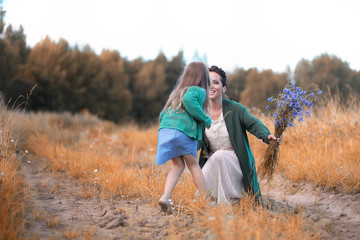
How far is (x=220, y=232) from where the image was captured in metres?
2.10

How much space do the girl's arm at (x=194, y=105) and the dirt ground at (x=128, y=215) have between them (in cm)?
90

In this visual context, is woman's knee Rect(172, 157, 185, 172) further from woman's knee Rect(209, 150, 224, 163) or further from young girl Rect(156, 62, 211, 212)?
woman's knee Rect(209, 150, 224, 163)

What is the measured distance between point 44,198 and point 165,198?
5.54ft

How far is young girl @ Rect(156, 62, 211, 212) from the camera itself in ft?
9.76

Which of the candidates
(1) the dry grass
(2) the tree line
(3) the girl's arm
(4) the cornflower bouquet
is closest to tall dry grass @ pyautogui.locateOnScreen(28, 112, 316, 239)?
(1) the dry grass

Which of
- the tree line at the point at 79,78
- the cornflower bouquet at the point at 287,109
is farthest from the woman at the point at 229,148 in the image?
the tree line at the point at 79,78

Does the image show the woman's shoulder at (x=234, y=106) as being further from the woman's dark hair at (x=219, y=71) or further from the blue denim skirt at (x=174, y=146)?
the blue denim skirt at (x=174, y=146)

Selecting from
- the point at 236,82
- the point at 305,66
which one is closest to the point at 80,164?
the point at 305,66

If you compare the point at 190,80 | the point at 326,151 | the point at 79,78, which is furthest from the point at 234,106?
the point at 79,78

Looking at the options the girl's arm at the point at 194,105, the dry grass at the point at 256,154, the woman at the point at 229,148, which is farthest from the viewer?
the woman at the point at 229,148

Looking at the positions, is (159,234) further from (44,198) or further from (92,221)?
(44,198)

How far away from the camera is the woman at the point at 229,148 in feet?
11.0

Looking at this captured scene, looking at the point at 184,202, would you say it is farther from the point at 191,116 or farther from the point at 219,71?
the point at 219,71

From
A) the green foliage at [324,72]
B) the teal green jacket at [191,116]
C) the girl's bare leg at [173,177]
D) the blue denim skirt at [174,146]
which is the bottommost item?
the girl's bare leg at [173,177]
